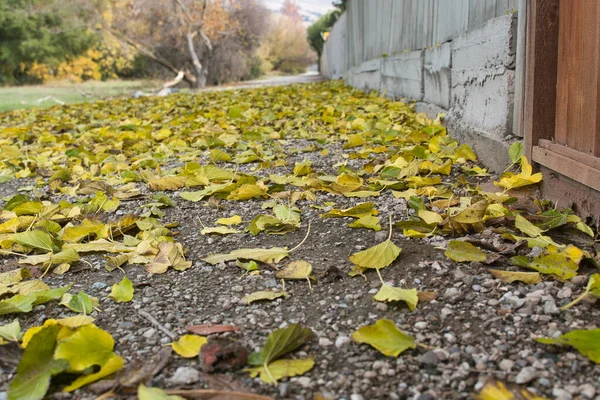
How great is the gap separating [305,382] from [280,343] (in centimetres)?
12

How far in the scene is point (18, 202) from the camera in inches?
98.9

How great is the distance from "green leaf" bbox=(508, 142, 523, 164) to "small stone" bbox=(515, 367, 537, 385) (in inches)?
55.5

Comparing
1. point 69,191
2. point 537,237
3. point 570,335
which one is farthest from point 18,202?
point 570,335

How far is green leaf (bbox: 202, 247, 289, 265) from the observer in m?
1.74

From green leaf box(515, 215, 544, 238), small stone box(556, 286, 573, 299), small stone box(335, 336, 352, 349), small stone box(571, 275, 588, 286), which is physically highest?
green leaf box(515, 215, 544, 238)

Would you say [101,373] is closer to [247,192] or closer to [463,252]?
[463,252]

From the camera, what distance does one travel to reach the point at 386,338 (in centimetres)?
120

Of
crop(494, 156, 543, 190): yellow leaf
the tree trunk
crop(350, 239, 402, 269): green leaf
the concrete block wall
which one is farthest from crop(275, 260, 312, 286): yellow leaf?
the tree trunk

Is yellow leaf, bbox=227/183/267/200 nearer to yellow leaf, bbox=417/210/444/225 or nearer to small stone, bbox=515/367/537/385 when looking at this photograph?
yellow leaf, bbox=417/210/444/225

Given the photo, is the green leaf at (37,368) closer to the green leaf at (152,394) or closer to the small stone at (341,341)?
the green leaf at (152,394)

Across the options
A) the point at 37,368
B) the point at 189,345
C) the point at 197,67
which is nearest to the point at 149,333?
the point at 189,345

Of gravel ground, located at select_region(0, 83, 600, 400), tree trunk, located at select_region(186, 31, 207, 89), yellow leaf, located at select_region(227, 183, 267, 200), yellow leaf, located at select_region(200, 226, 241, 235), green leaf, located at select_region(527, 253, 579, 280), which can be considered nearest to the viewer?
Answer: gravel ground, located at select_region(0, 83, 600, 400)

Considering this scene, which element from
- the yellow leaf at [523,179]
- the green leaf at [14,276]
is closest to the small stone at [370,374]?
the green leaf at [14,276]

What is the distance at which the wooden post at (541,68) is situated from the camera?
209 cm
